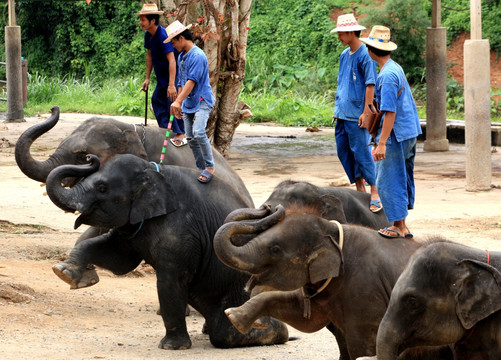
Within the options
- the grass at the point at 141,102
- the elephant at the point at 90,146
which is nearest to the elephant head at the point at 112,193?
the elephant at the point at 90,146

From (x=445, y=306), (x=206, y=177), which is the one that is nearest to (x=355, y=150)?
(x=206, y=177)

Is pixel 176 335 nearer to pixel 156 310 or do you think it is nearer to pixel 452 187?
pixel 156 310

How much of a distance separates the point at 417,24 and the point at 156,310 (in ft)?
62.0

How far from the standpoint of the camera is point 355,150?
7.93 m

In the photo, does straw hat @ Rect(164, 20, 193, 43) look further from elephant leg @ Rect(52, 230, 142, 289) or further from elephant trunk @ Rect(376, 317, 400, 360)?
Result: elephant trunk @ Rect(376, 317, 400, 360)

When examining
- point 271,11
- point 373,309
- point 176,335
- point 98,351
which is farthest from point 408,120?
point 271,11

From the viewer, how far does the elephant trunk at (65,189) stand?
21.4 ft

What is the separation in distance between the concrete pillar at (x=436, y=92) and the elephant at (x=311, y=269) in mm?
11855

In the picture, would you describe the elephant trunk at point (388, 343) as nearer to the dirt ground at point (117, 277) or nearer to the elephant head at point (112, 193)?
the dirt ground at point (117, 277)

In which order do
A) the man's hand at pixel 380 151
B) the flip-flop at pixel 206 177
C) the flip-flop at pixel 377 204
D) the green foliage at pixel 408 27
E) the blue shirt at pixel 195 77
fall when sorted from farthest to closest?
the green foliage at pixel 408 27, the blue shirt at pixel 195 77, the flip-flop at pixel 206 177, the flip-flop at pixel 377 204, the man's hand at pixel 380 151

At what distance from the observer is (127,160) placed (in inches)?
265

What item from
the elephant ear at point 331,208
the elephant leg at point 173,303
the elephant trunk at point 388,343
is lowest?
the elephant leg at point 173,303

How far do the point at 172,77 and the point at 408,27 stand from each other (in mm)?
16746

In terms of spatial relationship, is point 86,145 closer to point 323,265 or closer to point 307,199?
point 307,199
